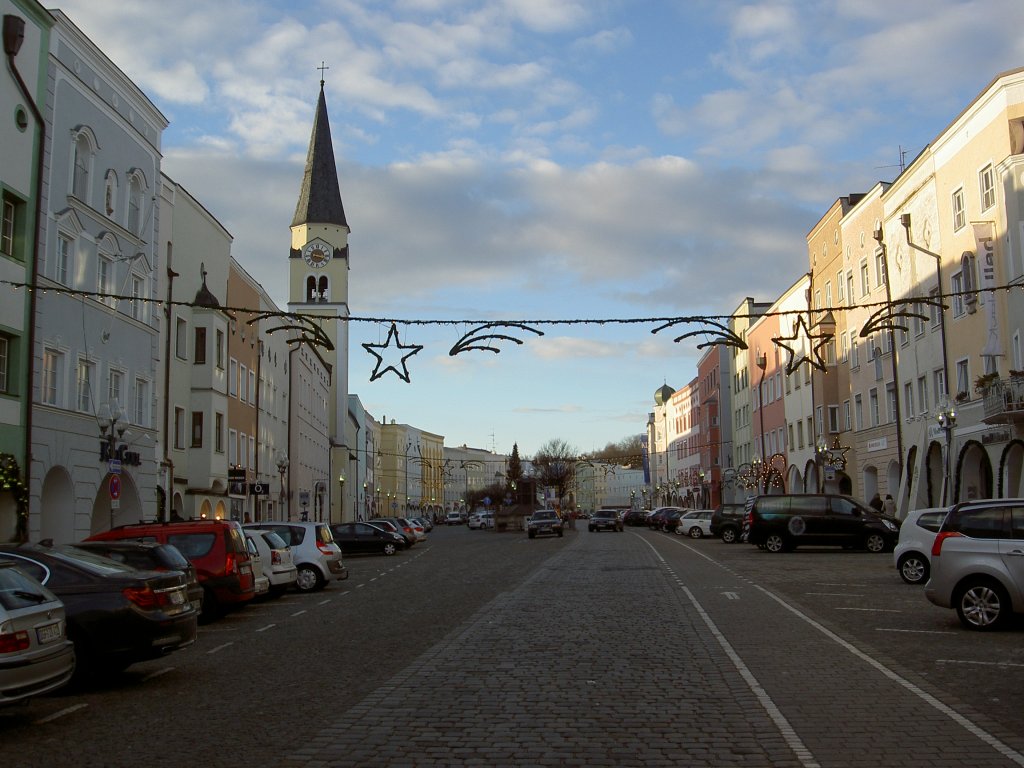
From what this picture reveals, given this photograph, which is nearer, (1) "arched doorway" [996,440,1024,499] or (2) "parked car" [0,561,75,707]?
(2) "parked car" [0,561,75,707]

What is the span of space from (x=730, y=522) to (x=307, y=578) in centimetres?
2716

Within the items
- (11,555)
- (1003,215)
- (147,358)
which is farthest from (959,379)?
(11,555)

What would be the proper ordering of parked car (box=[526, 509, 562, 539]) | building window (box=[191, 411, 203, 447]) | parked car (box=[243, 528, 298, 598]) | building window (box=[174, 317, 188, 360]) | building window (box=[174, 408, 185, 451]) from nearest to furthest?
parked car (box=[243, 528, 298, 598]) < building window (box=[174, 317, 188, 360]) < building window (box=[174, 408, 185, 451]) < building window (box=[191, 411, 203, 447]) < parked car (box=[526, 509, 562, 539])

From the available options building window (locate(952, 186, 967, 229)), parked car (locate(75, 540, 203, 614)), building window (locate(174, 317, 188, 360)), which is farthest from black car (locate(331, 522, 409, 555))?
parked car (locate(75, 540, 203, 614))

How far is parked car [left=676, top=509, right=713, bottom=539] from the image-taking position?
53.6 m

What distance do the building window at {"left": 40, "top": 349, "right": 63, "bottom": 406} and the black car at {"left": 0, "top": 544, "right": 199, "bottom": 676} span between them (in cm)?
1723

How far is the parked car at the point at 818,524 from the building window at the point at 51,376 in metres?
22.6

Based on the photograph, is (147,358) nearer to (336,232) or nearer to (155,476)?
(155,476)

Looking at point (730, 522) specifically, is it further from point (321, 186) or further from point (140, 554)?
point (321, 186)

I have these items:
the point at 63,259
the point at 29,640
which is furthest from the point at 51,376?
the point at 29,640

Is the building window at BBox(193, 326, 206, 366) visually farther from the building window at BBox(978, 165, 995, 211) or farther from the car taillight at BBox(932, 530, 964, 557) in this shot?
the car taillight at BBox(932, 530, 964, 557)

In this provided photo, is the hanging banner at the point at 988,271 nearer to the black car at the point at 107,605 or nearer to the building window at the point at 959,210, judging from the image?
the building window at the point at 959,210

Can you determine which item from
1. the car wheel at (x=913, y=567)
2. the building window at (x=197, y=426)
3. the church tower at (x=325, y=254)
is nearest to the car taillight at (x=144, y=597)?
the car wheel at (x=913, y=567)

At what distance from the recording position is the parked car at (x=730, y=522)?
4738 centimetres
